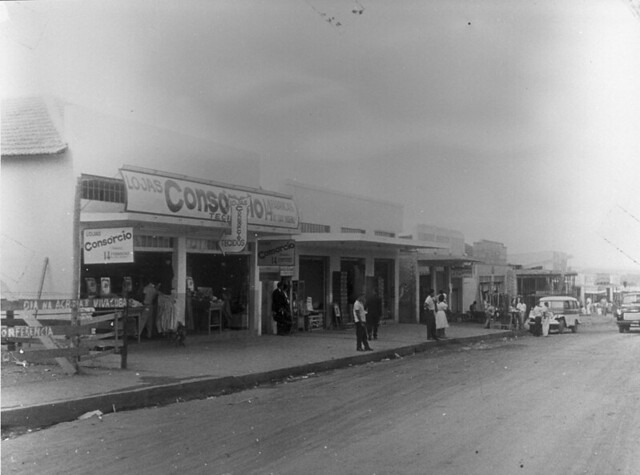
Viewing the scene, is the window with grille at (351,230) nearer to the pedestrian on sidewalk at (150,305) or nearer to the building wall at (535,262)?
the building wall at (535,262)

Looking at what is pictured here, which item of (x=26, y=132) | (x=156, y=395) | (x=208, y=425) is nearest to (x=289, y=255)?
(x=26, y=132)

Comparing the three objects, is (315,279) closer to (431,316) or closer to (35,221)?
(431,316)

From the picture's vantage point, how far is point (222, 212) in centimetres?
1714

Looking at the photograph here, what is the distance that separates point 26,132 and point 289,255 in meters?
8.58

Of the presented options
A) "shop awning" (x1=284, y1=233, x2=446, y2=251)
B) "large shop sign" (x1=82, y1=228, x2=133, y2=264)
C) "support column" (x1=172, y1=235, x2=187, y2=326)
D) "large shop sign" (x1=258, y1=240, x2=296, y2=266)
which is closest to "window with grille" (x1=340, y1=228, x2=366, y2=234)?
"shop awning" (x1=284, y1=233, x2=446, y2=251)

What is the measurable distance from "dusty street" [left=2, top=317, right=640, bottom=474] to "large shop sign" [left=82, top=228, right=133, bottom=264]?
10.3ft

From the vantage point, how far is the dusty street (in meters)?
6.36

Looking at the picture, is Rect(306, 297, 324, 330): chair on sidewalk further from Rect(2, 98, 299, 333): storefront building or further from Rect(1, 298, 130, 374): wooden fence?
Rect(1, 298, 130, 374): wooden fence

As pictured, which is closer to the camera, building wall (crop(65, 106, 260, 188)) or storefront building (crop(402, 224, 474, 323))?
building wall (crop(65, 106, 260, 188))

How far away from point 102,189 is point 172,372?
4.02 m

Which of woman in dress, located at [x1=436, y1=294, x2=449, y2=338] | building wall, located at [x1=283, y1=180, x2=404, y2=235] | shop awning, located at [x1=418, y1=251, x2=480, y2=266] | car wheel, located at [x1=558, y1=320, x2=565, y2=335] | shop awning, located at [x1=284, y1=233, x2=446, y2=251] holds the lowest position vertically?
car wheel, located at [x1=558, y1=320, x2=565, y2=335]

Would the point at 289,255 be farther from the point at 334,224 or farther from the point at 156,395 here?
the point at 156,395

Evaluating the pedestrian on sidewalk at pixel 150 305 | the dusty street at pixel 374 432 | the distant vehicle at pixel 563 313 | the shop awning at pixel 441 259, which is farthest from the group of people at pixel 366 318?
the distant vehicle at pixel 563 313

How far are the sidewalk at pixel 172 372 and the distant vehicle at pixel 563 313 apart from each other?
33.6 ft
